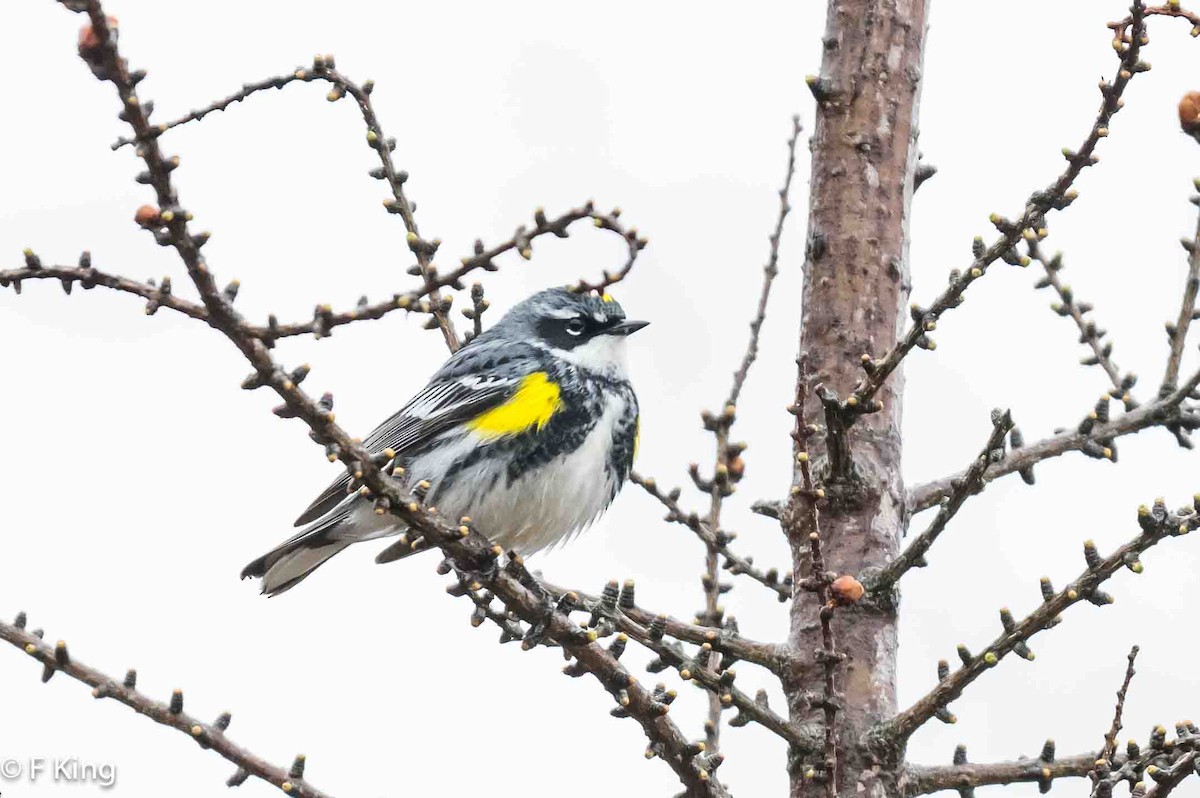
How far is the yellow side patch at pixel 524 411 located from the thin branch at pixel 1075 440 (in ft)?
5.50

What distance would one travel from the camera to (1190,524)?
139 inches

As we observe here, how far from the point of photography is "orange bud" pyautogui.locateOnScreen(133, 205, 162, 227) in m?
2.76

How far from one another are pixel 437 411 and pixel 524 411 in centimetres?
44

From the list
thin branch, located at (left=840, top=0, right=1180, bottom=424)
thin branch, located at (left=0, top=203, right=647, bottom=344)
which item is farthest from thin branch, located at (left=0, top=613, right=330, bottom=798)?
thin branch, located at (left=840, top=0, right=1180, bottom=424)

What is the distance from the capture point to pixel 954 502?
3.79 m

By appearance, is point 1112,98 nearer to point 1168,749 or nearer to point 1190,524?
point 1190,524

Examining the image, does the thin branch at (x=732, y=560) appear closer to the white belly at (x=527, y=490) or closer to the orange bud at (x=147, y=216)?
the white belly at (x=527, y=490)

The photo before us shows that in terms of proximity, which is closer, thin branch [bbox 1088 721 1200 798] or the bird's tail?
thin branch [bbox 1088 721 1200 798]

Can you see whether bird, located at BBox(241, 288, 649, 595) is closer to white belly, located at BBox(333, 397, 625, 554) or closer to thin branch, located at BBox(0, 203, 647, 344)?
white belly, located at BBox(333, 397, 625, 554)

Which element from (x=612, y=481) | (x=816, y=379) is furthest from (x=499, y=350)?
(x=816, y=379)

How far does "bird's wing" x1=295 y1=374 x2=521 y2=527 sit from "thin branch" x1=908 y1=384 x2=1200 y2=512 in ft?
6.24

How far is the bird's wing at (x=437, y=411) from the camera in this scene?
19.6 ft

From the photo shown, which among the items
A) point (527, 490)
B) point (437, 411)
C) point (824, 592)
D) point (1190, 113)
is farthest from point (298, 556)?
point (1190, 113)

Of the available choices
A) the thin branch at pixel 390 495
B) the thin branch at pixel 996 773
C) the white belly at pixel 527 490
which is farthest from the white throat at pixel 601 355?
the thin branch at pixel 996 773
